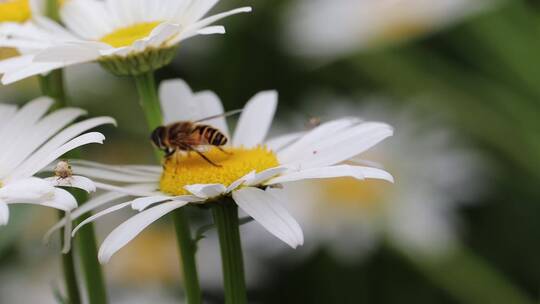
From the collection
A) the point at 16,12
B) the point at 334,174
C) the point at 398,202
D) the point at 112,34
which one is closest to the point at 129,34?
the point at 112,34

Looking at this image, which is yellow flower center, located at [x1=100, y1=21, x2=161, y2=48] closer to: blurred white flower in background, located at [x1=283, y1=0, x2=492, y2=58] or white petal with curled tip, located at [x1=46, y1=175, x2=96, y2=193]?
white petal with curled tip, located at [x1=46, y1=175, x2=96, y2=193]

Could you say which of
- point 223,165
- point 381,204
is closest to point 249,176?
point 223,165

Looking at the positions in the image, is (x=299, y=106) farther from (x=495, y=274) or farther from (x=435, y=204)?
(x=495, y=274)

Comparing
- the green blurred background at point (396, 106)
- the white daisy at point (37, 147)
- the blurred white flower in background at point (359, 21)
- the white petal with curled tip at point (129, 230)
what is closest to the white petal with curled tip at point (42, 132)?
the white daisy at point (37, 147)

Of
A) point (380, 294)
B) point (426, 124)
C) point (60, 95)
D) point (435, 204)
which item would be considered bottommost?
point (380, 294)

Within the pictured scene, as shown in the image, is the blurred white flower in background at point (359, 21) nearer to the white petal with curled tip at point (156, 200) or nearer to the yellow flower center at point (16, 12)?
the yellow flower center at point (16, 12)
